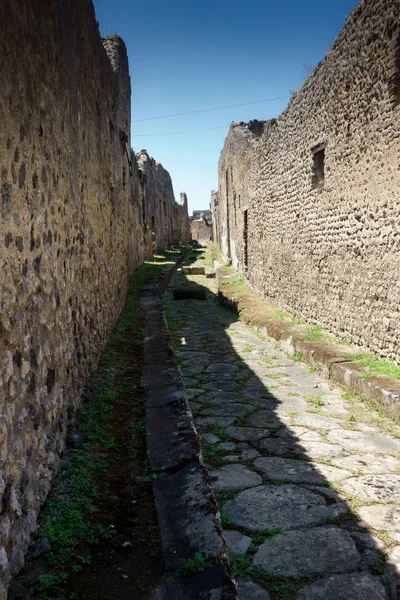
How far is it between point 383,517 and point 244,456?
1018mm

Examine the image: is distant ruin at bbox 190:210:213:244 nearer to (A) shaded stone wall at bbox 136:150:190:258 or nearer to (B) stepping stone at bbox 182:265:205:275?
(A) shaded stone wall at bbox 136:150:190:258

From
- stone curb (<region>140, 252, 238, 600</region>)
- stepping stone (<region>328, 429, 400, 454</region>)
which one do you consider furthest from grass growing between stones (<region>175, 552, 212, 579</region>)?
stepping stone (<region>328, 429, 400, 454</region>)

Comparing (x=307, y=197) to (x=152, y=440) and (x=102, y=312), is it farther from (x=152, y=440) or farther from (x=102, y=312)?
(x=152, y=440)

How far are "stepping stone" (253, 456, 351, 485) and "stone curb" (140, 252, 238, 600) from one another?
58 cm

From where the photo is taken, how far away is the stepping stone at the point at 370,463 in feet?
9.93

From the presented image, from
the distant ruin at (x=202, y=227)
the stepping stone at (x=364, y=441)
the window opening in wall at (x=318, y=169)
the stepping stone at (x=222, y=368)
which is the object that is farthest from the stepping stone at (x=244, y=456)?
the distant ruin at (x=202, y=227)

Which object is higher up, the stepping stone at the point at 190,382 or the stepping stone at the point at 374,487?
the stepping stone at the point at 374,487

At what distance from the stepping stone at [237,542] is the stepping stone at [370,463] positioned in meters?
1.00

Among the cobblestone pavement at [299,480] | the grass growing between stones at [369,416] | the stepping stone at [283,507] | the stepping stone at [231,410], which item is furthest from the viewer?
the stepping stone at [231,410]

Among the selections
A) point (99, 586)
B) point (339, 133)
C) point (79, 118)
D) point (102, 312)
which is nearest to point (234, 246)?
point (339, 133)

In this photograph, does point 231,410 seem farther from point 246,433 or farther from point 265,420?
point 246,433

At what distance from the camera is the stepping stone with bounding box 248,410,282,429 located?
384cm

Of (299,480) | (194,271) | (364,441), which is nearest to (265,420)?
(364,441)

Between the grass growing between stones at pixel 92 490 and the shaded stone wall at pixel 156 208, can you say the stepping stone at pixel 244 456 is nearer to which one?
the grass growing between stones at pixel 92 490
